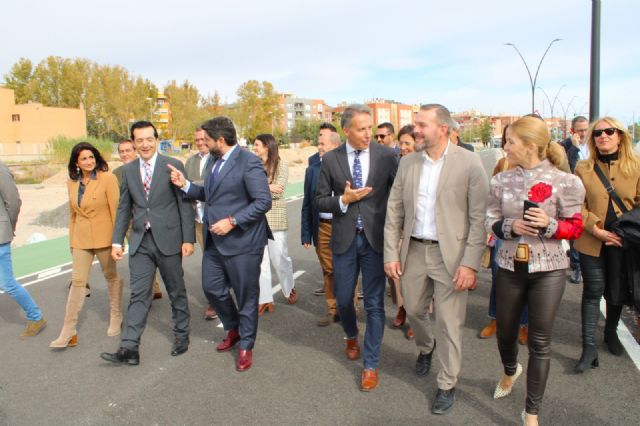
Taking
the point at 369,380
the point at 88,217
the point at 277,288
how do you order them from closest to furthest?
the point at 369,380 < the point at 88,217 < the point at 277,288

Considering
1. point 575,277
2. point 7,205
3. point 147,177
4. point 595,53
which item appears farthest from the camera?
point 595,53

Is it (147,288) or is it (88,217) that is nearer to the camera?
(147,288)

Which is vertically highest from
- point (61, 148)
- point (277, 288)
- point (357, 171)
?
point (61, 148)

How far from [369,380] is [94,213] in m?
3.12

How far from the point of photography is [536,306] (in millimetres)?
3133

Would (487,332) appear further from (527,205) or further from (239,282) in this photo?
(239,282)

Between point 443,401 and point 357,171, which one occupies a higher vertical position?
point 357,171

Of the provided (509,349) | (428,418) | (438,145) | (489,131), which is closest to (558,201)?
(438,145)

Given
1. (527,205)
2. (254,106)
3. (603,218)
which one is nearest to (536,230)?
(527,205)

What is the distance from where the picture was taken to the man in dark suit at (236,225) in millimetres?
4375

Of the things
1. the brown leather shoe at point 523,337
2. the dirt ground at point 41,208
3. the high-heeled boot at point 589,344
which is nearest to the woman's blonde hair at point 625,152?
the high-heeled boot at point 589,344

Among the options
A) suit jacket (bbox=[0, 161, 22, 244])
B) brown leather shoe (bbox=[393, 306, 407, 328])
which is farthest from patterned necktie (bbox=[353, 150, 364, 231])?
suit jacket (bbox=[0, 161, 22, 244])

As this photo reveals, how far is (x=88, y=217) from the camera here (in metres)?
5.08

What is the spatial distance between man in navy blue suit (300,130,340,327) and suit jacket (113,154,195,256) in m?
1.35
